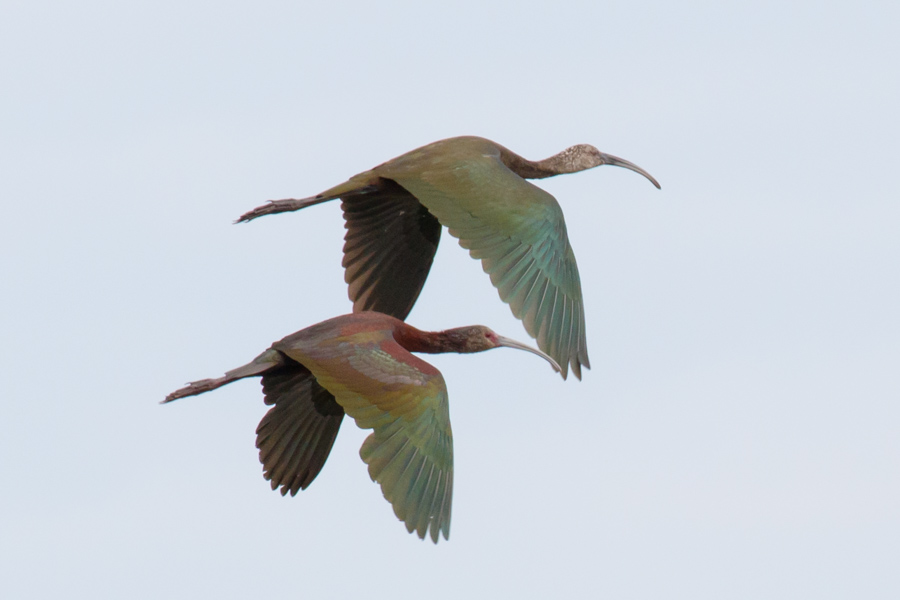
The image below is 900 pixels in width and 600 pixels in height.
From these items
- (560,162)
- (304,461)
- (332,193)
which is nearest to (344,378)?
(304,461)

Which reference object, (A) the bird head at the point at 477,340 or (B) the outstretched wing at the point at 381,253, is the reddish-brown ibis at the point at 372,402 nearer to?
(A) the bird head at the point at 477,340

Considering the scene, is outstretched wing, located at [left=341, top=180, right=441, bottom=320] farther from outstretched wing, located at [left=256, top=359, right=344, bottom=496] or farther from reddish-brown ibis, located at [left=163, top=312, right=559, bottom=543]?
outstretched wing, located at [left=256, top=359, right=344, bottom=496]

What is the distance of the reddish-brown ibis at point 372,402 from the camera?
14.9m

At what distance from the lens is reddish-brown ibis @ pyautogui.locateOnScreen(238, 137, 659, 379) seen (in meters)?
16.9

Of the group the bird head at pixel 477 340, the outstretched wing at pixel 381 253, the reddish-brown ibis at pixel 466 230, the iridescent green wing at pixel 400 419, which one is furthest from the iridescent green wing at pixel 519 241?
the iridescent green wing at pixel 400 419

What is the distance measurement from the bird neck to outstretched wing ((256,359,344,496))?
2.98m

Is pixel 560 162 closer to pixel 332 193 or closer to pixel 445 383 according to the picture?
pixel 332 193

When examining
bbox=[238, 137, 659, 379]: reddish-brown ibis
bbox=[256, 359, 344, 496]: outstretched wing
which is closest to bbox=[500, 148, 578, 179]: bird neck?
bbox=[238, 137, 659, 379]: reddish-brown ibis

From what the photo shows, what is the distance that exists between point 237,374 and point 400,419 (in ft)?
5.72

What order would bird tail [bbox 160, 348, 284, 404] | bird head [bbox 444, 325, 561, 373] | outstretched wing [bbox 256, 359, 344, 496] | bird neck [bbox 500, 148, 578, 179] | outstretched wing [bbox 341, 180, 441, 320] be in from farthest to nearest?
bird neck [bbox 500, 148, 578, 179] → outstretched wing [bbox 341, 180, 441, 320] → bird head [bbox 444, 325, 561, 373] → outstretched wing [bbox 256, 359, 344, 496] → bird tail [bbox 160, 348, 284, 404]

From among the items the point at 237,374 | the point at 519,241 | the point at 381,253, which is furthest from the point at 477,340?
the point at 237,374

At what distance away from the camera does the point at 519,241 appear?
16953mm

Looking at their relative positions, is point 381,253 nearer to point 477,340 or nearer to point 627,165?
point 477,340

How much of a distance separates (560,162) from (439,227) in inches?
57.7
